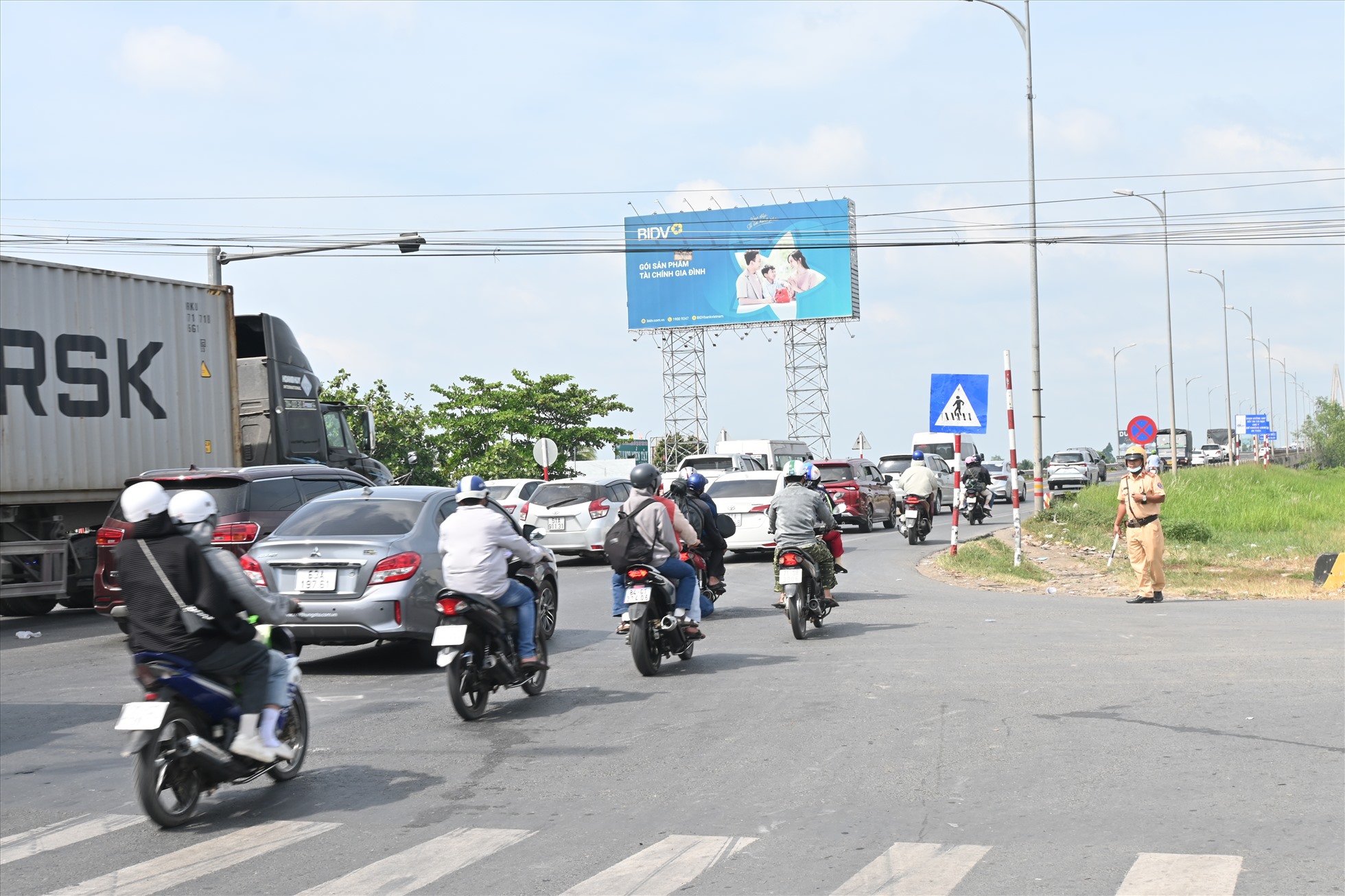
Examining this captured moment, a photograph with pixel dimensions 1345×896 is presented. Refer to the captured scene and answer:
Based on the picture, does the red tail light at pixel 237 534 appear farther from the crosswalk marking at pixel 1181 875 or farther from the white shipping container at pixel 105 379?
the crosswalk marking at pixel 1181 875

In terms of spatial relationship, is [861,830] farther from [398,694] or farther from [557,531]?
[557,531]

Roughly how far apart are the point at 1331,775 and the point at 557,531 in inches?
714

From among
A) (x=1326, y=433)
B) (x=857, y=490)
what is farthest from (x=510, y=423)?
(x=1326, y=433)

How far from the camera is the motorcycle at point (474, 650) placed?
345 inches

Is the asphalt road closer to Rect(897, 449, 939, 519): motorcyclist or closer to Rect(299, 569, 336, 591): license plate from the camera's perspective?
Rect(299, 569, 336, 591): license plate

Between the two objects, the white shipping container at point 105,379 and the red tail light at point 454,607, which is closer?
the red tail light at point 454,607

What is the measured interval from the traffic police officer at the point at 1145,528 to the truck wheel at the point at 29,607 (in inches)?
580

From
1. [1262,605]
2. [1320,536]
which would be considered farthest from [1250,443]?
[1262,605]

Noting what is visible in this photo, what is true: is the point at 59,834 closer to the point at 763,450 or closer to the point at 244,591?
the point at 244,591

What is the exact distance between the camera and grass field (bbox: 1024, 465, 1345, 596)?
17.5 m

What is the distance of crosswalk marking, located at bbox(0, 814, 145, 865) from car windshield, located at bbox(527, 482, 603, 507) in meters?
17.4

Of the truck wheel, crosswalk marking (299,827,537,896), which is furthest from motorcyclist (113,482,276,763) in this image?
the truck wheel

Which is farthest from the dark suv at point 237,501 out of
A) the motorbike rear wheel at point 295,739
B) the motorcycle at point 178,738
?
the motorcycle at point 178,738

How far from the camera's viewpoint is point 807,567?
1280cm
